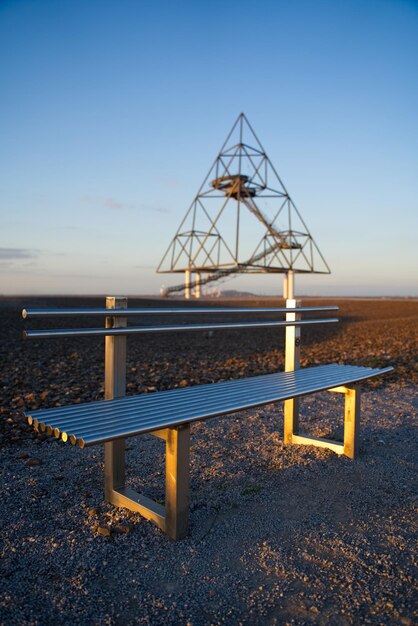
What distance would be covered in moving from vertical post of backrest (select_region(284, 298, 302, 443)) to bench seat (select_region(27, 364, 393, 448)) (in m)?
0.45

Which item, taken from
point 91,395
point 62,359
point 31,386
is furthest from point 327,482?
point 62,359

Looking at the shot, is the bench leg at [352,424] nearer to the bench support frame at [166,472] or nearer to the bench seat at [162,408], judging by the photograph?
the bench seat at [162,408]

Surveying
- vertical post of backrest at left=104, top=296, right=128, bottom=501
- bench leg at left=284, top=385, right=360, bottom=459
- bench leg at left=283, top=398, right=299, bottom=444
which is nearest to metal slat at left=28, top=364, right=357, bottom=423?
vertical post of backrest at left=104, top=296, right=128, bottom=501

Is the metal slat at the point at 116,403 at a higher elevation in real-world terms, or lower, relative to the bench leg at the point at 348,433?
higher

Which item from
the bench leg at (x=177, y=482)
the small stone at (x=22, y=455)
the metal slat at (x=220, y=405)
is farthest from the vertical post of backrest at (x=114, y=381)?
the small stone at (x=22, y=455)

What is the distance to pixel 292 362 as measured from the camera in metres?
5.00

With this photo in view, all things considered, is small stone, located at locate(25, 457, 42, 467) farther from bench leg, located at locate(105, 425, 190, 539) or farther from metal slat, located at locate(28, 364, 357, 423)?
bench leg, located at locate(105, 425, 190, 539)

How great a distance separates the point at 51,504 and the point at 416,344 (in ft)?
38.1

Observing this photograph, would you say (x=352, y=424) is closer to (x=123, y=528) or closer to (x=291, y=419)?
(x=291, y=419)

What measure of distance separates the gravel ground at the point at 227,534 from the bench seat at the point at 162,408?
2.27 feet

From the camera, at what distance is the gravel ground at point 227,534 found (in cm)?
241

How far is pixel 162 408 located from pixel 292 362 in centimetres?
215

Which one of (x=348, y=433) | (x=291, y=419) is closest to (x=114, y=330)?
(x=291, y=419)

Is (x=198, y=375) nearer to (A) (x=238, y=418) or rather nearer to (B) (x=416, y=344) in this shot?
(A) (x=238, y=418)
